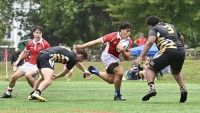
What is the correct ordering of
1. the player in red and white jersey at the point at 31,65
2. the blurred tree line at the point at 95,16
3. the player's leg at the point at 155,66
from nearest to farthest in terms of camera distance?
the player's leg at the point at 155,66 < the player in red and white jersey at the point at 31,65 < the blurred tree line at the point at 95,16

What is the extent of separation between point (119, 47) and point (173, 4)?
3418cm

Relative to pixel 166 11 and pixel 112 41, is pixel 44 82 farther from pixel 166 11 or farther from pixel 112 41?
pixel 166 11

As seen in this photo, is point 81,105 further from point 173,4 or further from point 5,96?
point 173,4

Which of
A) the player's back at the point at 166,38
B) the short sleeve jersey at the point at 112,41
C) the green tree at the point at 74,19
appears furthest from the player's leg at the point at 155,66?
the green tree at the point at 74,19

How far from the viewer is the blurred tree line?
48.8 meters

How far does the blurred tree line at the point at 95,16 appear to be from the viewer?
160 feet

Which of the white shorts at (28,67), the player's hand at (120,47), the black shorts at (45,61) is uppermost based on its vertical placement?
the player's hand at (120,47)

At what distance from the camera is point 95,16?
62.6 m

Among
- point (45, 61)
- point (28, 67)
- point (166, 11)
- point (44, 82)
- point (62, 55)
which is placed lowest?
point (44, 82)

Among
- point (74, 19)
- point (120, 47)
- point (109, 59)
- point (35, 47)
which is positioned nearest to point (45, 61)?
point (109, 59)

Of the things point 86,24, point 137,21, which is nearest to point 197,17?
point 137,21

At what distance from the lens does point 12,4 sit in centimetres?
6781

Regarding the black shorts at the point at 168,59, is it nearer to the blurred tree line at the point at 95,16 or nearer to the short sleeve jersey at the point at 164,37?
the short sleeve jersey at the point at 164,37

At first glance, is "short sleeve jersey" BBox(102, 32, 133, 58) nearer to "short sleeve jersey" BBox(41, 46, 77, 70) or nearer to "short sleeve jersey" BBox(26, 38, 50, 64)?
"short sleeve jersey" BBox(41, 46, 77, 70)
